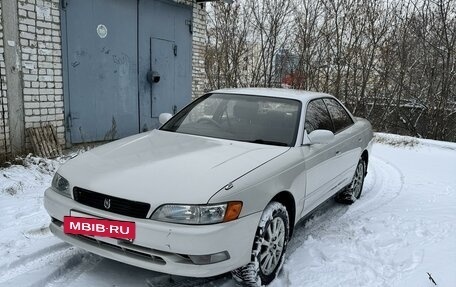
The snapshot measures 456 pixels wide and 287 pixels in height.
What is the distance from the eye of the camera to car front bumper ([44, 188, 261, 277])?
2.37m

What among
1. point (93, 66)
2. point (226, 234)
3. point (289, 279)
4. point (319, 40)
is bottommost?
point (289, 279)

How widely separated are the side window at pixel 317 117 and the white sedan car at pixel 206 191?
0.02m

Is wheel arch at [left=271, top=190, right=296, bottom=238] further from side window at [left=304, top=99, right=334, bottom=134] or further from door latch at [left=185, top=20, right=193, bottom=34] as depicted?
door latch at [left=185, top=20, right=193, bottom=34]

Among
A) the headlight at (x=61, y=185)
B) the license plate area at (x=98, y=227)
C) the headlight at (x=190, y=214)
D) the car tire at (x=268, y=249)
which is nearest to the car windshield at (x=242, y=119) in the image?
the car tire at (x=268, y=249)

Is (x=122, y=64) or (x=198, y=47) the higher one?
(x=198, y=47)

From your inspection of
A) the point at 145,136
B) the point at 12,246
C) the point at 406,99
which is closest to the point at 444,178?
the point at 145,136

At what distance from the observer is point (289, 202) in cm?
317

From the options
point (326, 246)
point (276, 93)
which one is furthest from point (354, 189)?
point (276, 93)

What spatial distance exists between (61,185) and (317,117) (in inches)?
97.4

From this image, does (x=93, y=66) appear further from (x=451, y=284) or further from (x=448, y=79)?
(x=448, y=79)

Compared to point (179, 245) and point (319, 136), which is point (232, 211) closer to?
point (179, 245)

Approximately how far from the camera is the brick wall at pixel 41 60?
538 cm

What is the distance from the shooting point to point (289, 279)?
2.99 meters

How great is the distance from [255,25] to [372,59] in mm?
4151
